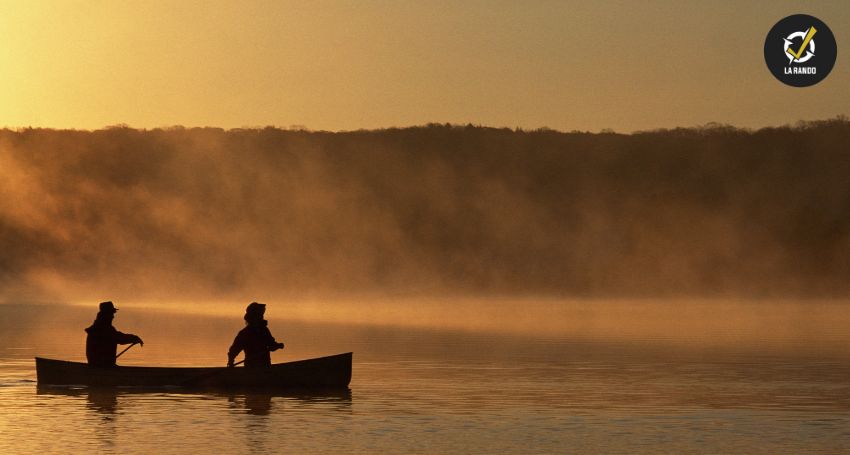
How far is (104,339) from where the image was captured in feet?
114

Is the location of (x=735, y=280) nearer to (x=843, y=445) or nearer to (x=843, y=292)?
A: (x=843, y=292)

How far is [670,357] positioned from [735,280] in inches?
5977

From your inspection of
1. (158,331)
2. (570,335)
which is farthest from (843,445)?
(158,331)

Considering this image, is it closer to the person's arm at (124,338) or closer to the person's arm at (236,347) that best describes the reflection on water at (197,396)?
the person's arm at (236,347)

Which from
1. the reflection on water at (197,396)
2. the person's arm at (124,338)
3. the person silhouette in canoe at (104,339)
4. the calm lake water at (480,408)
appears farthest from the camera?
the person silhouette in canoe at (104,339)

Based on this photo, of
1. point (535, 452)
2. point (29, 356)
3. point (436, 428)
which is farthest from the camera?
point (29, 356)

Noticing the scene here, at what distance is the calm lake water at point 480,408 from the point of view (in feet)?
85.4

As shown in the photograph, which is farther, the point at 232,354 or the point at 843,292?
the point at 843,292

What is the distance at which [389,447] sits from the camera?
25531mm

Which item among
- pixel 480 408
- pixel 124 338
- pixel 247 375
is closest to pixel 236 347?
pixel 247 375

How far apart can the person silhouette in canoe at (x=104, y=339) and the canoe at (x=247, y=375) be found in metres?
0.32

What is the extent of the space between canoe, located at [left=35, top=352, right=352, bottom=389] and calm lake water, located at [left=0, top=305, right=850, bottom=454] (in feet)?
1.11

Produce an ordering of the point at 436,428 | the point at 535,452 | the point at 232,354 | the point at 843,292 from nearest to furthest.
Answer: the point at 535,452
the point at 436,428
the point at 232,354
the point at 843,292

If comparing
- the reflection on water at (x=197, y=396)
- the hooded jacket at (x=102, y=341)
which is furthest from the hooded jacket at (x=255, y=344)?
the hooded jacket at (x=102, y=341)
